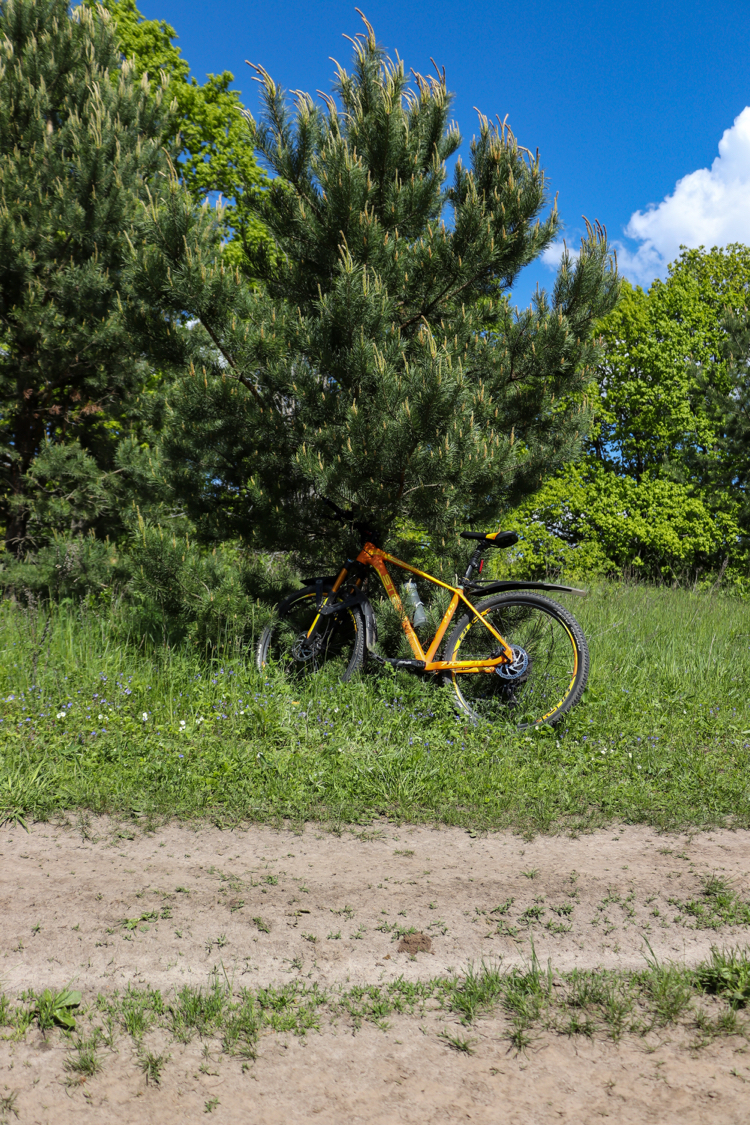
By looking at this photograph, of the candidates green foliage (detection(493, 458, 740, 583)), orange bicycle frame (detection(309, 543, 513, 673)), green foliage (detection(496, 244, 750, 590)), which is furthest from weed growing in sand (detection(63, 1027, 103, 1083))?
green foliage (detection(493, 458, 740, 583))

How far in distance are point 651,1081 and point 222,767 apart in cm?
276

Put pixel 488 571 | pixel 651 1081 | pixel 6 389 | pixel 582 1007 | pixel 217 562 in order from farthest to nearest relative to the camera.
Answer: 1. pixel 488 571
2. pixel 6 389
3. pixel 217 562
4. pixel 582 1007
5. pixel 651 1081

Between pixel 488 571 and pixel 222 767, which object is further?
pixel 488 571

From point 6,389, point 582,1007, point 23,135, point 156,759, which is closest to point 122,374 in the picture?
point 6,389

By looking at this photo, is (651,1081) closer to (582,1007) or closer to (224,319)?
(582,1007)

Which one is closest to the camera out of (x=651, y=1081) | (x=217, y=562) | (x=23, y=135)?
(x=651, y=1081)

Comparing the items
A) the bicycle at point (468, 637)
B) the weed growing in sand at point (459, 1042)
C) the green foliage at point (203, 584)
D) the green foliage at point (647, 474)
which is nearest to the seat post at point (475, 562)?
the bicycle at point (468, 637)

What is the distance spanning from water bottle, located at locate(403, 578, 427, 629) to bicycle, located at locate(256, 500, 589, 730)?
0.08ft

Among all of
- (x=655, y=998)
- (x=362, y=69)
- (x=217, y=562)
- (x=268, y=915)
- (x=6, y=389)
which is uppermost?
(x=362, y=69)

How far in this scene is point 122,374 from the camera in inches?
360

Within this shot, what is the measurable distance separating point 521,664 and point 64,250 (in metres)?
7.10

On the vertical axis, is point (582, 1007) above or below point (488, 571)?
below

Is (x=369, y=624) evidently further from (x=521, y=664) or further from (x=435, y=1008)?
(x=435, y=1008)

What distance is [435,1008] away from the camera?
2.48 metres
